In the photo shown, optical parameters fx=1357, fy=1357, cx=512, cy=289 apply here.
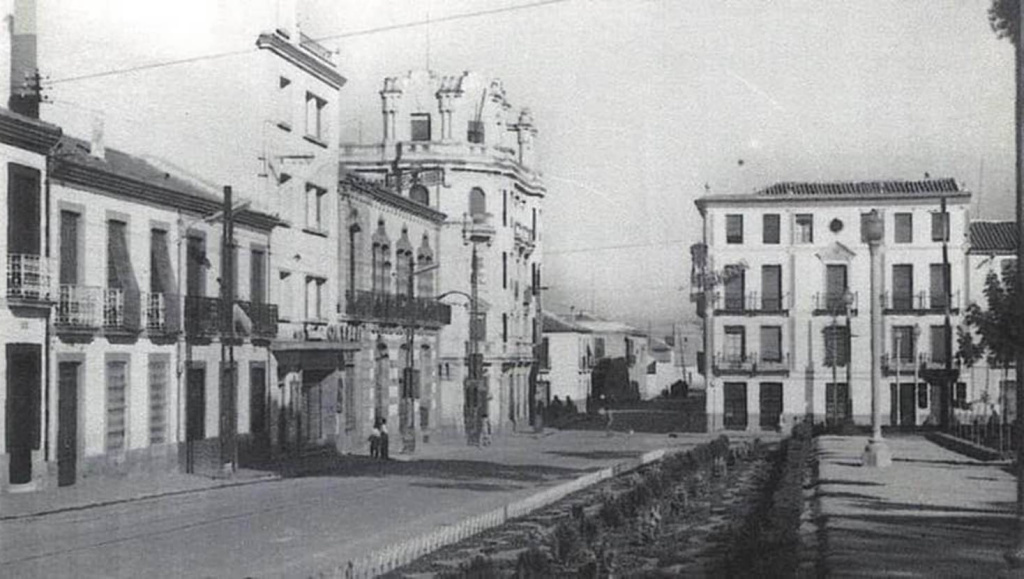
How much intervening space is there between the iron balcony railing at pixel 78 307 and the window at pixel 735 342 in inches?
1676

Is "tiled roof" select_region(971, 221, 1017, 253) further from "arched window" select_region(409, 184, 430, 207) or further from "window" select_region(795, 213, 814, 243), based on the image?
"arched window" select_region(409, 184, 430, 207)

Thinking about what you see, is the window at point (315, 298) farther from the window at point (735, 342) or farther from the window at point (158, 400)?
the window at point (735, 342)

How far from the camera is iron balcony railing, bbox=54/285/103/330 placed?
26438 mm

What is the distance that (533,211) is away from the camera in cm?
6938

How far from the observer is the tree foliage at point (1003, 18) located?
50.4 feet

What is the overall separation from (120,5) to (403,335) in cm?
2739

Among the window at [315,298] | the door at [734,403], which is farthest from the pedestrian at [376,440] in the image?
the door at [734,403]

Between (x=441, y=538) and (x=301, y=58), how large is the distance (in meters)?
25.9

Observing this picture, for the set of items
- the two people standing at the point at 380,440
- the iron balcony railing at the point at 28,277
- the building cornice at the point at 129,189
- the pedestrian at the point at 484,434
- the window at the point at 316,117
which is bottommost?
the pedestrian at the point at 484,434

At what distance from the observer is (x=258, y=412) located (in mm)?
36938

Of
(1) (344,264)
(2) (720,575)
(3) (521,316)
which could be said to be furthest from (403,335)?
(2) (720,575)

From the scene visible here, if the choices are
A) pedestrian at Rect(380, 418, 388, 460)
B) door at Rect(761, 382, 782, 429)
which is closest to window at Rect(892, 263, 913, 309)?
door at Rect(761, 382, 782, 429)

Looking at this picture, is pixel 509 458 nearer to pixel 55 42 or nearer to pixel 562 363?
pixel 55 42

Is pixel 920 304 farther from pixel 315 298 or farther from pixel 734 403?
pixel 315 298
